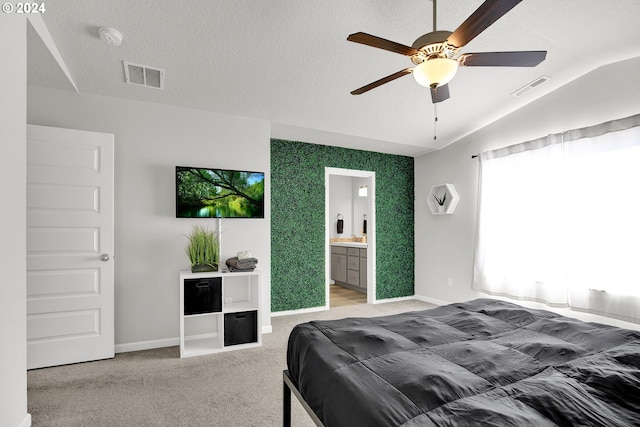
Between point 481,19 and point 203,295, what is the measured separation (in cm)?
307

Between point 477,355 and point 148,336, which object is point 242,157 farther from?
point 477,355

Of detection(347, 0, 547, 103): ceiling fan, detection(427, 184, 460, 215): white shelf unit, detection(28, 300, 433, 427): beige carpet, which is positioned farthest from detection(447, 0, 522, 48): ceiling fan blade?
detection(427, 184, 460, 215): white shelf unit

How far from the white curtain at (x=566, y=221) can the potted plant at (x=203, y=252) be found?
135 inches

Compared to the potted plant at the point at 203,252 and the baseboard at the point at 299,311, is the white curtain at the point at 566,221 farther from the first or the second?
the potted plant at the point at 203,252

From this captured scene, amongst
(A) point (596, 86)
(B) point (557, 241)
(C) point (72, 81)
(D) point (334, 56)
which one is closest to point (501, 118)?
(A) point (596, 86)

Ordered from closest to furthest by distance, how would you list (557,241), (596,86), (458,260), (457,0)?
(457,0)
(596,86)
(557,241)
(458,260)

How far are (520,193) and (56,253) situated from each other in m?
4.96

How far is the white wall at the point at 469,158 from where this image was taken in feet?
10.4

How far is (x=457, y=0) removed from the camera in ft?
7.70

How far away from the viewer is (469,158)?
472 centimetres

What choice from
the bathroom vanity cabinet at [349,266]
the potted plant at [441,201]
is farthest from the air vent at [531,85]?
the bathroom vanity cabinet at [349,266]

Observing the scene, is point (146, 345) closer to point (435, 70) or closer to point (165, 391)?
point (165, 391)

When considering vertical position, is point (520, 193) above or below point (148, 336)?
above

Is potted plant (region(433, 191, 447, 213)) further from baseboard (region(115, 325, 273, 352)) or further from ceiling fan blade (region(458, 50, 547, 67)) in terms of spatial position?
baseboard (region(115, 325, 273, 352))
